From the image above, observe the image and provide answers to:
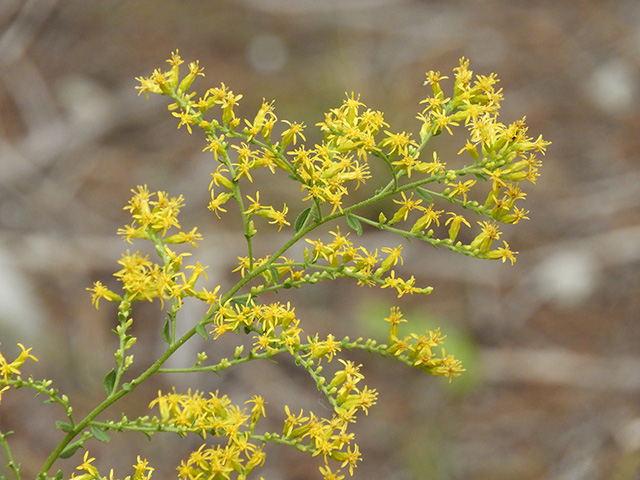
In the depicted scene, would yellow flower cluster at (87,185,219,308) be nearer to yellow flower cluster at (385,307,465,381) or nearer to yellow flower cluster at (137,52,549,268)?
yellow flower cluster at (137,52,549,268)

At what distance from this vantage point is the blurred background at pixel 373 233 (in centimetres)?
492

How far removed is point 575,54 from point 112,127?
482 cm

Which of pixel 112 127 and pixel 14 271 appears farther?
pixel 112 127

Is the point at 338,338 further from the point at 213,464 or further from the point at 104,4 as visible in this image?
the point at 104,4

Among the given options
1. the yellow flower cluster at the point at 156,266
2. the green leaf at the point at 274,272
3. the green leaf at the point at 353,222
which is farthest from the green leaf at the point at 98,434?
the green leaf at the point at 353,222

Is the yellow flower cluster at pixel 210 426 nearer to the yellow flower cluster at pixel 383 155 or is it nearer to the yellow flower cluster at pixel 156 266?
the yellow flower cluster at pixel 156 266

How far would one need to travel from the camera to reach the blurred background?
4.92 metres

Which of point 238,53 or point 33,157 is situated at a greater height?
point 238,53

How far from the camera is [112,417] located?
452 centimetres

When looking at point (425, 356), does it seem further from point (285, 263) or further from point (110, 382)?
point (110, 382)

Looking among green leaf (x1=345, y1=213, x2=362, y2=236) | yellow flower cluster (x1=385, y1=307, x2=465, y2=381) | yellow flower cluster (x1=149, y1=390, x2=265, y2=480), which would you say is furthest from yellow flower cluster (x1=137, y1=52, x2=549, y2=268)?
yellow flower cluster (x1=149, y1=390, x2=265, y2=480)

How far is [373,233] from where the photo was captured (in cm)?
578

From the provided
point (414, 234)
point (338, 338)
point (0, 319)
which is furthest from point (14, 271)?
point (414, 234)

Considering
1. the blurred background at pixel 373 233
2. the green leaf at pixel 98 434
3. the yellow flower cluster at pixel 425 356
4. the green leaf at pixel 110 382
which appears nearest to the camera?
the green leaf at pixel 98 434
